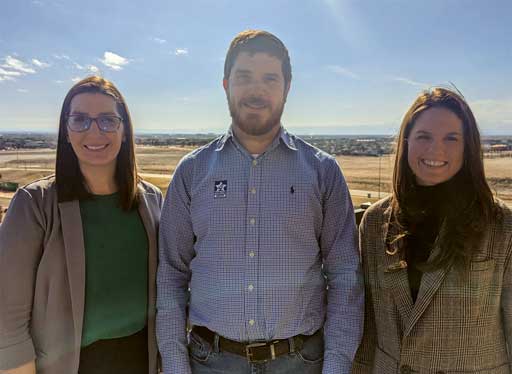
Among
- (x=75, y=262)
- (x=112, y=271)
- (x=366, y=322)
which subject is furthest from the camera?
(x=366, y=322)

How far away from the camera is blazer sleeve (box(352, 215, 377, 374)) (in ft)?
8.85

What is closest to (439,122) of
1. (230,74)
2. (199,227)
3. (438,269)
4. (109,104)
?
(438,269)

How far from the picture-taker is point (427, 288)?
2.39 m

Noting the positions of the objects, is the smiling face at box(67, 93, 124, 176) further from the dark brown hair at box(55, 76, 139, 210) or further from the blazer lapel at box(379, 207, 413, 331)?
the blazer lapel at box(379, 207, 413, 331)

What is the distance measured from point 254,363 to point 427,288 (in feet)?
3.16

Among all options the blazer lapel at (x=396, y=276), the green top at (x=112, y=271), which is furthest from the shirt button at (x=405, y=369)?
the green top at (x=112, y=271)

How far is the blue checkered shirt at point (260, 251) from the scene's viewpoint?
239 cm

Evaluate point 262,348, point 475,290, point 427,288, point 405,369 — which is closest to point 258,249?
point 262,348

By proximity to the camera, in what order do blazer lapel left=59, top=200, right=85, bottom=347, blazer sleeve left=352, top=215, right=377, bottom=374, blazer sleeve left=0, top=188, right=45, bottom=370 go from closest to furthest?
blazer sleeve left=0, top=188, right=45, bottom=370, blazer lapel left=59, top=200, right=85, bottom=347, blazer sleeve left=352, top=215, right=377, bottom=374

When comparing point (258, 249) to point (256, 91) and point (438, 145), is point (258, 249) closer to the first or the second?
point (256, 91)

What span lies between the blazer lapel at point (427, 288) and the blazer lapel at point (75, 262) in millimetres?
1727

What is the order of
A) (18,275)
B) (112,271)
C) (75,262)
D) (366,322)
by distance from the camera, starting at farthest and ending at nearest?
(366,322) → (112,271) → (75,262) → (18,275)

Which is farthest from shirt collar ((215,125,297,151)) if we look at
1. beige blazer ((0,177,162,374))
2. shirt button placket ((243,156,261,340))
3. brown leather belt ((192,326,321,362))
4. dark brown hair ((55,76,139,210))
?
brown leather belt ((192,326,321,362))

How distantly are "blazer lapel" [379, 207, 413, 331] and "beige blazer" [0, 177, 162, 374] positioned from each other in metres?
1.63
